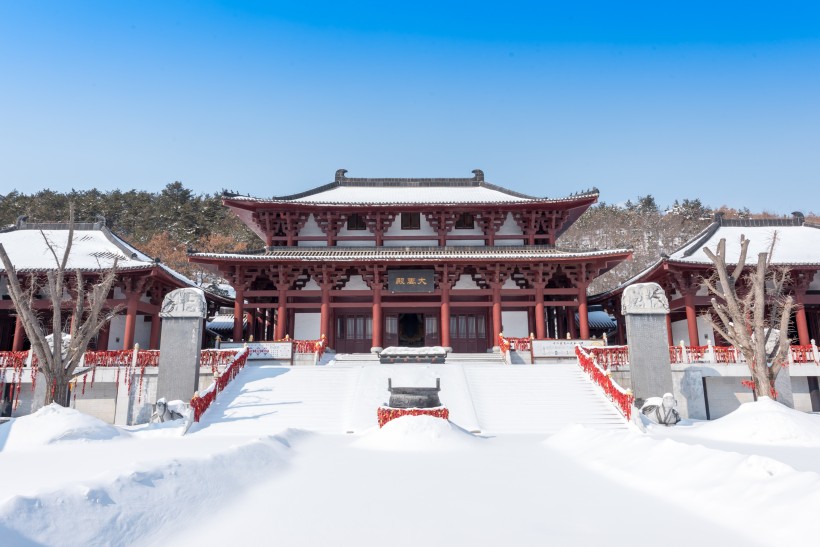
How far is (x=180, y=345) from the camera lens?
15.4 meters

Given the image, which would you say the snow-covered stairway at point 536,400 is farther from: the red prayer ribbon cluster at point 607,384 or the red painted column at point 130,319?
the red painted column at point 130,319

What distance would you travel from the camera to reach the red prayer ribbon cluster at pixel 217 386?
13234 mm

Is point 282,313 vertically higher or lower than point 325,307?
lower

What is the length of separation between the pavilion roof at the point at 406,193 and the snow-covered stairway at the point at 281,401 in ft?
31.8

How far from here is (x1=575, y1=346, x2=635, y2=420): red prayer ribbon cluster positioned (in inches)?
527

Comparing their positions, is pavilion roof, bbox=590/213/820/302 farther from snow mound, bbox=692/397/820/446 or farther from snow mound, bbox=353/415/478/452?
snow mound, bbox=353/415/478/452

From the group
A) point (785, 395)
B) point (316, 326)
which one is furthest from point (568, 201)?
point (316, 326)

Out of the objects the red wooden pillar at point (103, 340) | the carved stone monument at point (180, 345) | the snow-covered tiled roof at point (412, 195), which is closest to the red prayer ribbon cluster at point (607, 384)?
the snow-covered tiled roof at point (412, 195)

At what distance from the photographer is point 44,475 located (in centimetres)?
689

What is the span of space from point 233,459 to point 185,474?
1177mm

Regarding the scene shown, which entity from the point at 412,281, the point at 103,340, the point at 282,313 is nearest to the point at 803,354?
the point at 412,281

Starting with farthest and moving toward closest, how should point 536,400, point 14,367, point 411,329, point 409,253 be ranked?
1. point 411,329
2. point 409,253
3. point 14,367
4. point 536,400

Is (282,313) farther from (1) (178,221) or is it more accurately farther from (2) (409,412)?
(1) (178,221)

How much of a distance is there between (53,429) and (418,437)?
759 centimetres
